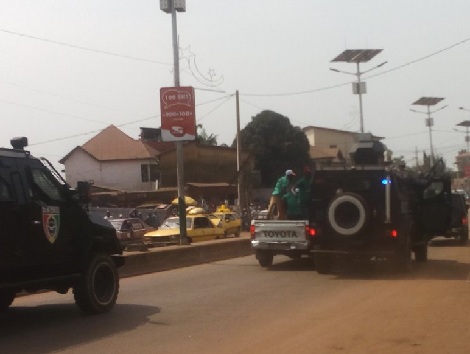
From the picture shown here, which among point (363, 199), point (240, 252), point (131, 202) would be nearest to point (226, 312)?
point (363, 199)

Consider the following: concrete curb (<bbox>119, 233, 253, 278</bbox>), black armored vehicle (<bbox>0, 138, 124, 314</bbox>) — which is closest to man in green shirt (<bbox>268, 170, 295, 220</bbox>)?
concrete curb (<bbox>119, 233, 253, 278</bbox>)

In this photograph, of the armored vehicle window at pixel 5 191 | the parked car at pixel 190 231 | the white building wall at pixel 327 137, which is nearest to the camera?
A: the armored vehicle window at pixel 5 191

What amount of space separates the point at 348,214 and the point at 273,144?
62.3 metres

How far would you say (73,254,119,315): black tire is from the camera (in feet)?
37.3

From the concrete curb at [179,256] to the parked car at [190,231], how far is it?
6348mm

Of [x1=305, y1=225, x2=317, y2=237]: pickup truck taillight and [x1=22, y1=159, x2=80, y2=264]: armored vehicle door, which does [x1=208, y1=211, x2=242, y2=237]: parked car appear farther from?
[x1=22, y1=159, x2=80, y2=264]: armored vehicle door

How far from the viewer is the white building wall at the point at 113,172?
Result: 71.1 meters

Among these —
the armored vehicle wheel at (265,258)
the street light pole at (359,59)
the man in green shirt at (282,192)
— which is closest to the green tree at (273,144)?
the street light pole at (359,59)

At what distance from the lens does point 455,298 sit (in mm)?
12250

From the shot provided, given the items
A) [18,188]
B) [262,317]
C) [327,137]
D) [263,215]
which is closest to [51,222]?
[18,188]

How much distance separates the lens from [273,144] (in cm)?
7850

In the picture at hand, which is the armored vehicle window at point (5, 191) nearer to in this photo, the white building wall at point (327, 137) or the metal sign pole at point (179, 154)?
the metal sign pole at point (179, 154)

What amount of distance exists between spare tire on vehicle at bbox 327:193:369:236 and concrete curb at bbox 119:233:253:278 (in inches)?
177

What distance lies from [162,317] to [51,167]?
2.65m
